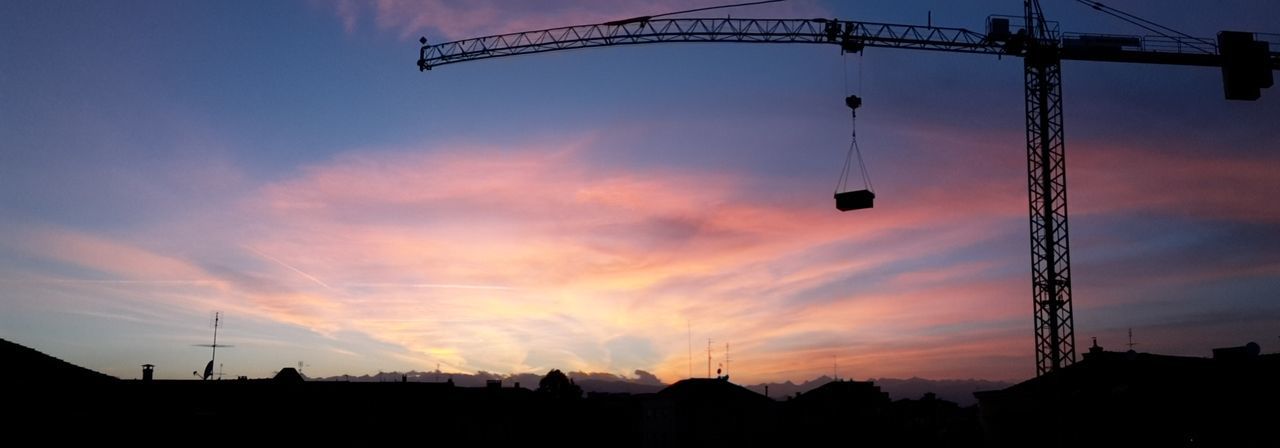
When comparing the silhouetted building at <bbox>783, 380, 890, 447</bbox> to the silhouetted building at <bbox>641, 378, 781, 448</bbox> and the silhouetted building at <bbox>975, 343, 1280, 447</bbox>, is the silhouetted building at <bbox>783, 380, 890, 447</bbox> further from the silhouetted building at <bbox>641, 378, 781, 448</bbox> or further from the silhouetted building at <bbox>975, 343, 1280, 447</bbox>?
the silhouetted building at <bbox>975, 343, 1280, 447</bbox>

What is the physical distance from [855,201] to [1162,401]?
65.3 feet

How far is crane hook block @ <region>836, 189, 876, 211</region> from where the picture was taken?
51.0 m

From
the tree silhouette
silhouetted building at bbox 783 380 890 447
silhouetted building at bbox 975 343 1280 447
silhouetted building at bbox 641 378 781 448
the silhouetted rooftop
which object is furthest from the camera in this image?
the tree silhouette

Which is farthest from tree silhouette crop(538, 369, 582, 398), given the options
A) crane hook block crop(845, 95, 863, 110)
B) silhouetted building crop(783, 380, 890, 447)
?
crane hook block crop(845, 95, 863, 110)

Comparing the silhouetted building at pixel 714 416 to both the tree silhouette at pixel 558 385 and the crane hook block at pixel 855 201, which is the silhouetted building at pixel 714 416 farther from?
the tree silhouette at pixel 558 385

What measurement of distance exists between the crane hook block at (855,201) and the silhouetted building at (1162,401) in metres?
18.8

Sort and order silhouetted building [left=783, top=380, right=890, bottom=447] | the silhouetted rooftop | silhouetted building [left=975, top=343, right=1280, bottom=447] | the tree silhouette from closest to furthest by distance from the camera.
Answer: the silhouetted rooftop → silhouetted building [left=975, top=343, right=1280, bottom=447] → silhouetted building [left=783, top=380, right=890, bottom=447] → the tree silhouette

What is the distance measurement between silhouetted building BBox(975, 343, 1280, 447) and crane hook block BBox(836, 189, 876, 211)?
18810 millimetres

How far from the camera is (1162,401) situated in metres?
53.4

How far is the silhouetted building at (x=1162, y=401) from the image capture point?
51.0 meters

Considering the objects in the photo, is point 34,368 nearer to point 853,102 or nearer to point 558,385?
point 853,102

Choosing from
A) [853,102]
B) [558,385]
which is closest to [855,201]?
[853,102]

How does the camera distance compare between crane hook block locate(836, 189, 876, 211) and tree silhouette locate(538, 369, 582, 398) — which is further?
tree silhouette locate(538, 369, 582, 398)

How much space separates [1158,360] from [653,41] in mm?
44358
